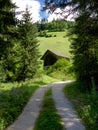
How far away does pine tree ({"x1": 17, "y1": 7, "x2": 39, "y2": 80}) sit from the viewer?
45750mm

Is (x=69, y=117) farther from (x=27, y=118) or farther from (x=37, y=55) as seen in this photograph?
(x=37, y=55)

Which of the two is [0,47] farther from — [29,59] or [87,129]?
[29,59]

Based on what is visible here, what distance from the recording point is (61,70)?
66.6 metres

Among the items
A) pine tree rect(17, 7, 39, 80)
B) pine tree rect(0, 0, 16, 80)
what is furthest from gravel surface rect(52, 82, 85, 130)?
pine tree rect(17, 7, 39, 80)

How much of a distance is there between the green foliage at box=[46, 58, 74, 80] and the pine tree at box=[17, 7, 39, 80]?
632 inches

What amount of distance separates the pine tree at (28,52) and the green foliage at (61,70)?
16.1 metres

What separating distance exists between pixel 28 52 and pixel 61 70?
21.0 m

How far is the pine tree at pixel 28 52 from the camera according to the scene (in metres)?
45.8

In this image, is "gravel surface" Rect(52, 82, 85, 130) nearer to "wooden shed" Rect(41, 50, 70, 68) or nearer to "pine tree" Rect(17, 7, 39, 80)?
"pine tree" Rect(17, 7, 39, 80)

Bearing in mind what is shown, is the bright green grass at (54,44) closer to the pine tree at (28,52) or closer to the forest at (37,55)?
the pine tree at (28,52)

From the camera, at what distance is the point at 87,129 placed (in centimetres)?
1287

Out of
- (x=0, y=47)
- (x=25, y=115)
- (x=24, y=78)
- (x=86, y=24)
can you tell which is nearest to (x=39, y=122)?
(x=25, y=115)

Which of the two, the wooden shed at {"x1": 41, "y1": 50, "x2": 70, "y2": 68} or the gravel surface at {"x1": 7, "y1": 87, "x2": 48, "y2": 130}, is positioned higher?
the gravel surface at {"x1": 7, "y1": 87, "x2": 48, "y2": 130}

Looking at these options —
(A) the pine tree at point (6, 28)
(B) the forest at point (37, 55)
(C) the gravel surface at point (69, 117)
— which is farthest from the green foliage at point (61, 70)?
(C) the gravel surface at point (69, 117)
